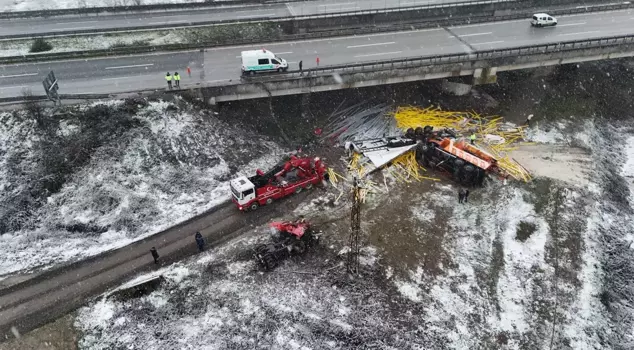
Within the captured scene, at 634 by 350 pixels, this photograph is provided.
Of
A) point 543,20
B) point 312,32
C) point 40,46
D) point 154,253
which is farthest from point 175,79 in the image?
point 543,20

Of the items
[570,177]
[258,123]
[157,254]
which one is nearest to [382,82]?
[258,123]

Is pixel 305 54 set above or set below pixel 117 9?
below

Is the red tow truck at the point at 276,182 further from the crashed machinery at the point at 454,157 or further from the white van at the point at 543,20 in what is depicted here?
the white van at the point at 543,20

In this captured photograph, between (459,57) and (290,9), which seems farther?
(290,9)

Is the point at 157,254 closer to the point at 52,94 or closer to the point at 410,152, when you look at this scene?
the point at 52,94

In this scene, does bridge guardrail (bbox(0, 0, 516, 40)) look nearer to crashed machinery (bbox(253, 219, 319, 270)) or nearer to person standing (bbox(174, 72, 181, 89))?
person standing (bbox(174, 72, 181, 89))

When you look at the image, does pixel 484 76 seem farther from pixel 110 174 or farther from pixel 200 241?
pixel 110 174
